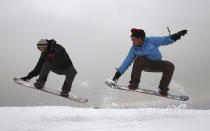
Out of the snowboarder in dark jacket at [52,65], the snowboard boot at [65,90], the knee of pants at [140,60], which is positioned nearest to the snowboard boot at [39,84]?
the snowboarder in dark jacket at [52,65]

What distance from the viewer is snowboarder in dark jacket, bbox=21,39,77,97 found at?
9.75 meters

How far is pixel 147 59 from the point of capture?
924cm

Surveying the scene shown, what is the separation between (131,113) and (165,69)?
2.49m

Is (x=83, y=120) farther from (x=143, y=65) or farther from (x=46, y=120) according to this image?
(x=143, y=65)

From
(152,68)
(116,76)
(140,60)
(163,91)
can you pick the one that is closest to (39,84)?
(116,76)

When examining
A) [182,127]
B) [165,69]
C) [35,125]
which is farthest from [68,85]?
[182,127]

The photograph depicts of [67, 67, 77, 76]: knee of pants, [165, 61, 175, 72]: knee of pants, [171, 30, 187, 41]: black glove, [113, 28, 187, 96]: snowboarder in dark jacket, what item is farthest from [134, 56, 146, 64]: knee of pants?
[67, 67, 77, 76]: knee of pants

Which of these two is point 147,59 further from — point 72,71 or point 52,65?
point 52,65

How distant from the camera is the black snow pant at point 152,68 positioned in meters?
9.05

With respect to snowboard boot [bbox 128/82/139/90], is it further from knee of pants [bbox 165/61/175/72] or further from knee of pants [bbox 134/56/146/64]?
knee of pants [bbox 165/61/175/72]

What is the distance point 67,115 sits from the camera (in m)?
6.81

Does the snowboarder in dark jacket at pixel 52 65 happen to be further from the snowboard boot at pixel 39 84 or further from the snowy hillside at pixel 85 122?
the snowy hillside at pixel 85 122

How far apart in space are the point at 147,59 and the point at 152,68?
43cm

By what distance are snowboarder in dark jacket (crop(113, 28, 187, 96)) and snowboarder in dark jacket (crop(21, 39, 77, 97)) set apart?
78.7 inches
